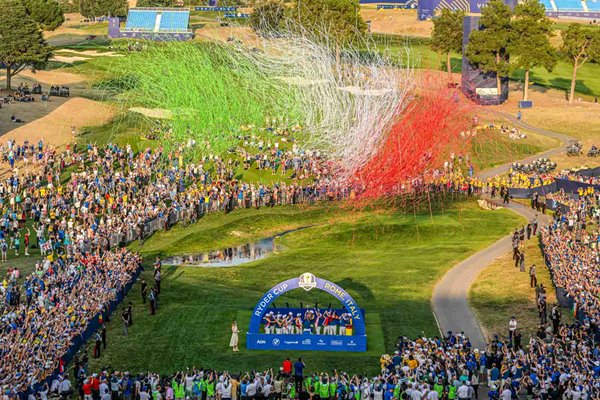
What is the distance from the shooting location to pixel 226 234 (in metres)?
75.4

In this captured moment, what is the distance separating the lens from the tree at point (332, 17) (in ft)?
408

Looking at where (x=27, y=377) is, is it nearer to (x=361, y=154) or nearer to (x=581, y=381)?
(x=581, y=381)

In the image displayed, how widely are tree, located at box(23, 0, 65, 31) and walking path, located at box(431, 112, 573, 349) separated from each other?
9035 centimetres

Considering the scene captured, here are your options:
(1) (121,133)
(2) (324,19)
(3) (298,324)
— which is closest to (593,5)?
(2) (324,19)

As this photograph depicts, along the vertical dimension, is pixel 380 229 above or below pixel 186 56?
below

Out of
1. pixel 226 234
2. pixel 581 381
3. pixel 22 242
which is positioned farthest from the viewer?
pixel 226 234

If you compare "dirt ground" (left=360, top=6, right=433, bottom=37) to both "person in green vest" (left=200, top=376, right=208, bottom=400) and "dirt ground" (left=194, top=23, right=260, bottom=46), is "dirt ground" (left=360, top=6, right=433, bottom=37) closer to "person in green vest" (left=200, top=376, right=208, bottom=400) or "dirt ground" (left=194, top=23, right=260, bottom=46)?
"dirt ground" (left=194, top=23, right=260, bottom=46)

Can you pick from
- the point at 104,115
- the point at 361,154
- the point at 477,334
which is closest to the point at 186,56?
the point at 104,115

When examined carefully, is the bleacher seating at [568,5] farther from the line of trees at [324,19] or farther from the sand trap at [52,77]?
the sand trap at [52,77]

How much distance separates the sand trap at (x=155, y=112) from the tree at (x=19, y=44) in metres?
14.9

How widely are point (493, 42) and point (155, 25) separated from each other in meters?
48.3

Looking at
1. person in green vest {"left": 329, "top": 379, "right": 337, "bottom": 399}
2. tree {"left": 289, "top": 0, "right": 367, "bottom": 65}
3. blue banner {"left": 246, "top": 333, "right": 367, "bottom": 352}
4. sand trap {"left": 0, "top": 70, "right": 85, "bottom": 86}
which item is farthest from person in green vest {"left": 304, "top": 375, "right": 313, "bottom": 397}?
tree {"left": 289, "top": 0, "right": 367, "bottom": 65}

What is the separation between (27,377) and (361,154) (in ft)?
155

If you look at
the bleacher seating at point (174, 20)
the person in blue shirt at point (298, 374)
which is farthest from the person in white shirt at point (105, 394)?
the bleacher seating at point (174, 20)
